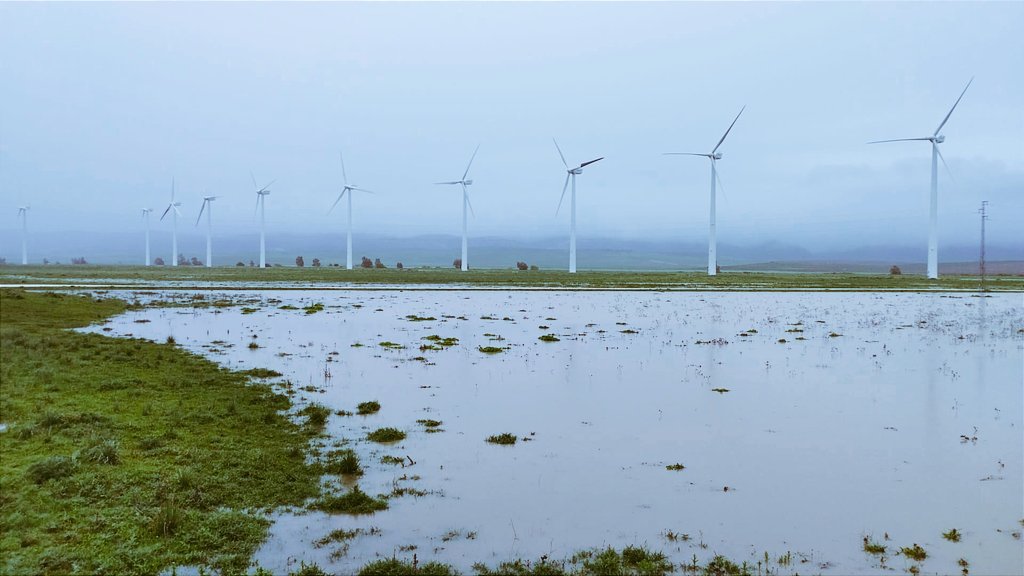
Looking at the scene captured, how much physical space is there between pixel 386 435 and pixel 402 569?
7.32 metres

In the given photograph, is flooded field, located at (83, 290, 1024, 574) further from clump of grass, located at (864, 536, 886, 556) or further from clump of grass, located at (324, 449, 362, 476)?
clump of grass, located at (324, 449, 362, 476)

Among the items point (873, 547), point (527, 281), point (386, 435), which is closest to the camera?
point (873, 547)

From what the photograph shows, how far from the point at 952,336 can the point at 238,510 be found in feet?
133

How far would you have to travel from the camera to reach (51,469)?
12008mm

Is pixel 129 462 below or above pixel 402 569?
above

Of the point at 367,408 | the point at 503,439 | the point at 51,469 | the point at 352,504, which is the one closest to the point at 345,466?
the point at 352,504

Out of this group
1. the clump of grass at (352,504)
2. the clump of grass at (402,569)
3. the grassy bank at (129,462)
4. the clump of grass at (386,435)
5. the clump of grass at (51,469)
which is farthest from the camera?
the clump of grass at (386,435)

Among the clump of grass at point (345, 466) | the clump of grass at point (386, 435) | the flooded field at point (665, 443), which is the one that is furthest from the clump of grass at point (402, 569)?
the clump of grass at point (386, 435)

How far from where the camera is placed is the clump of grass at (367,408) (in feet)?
62.6

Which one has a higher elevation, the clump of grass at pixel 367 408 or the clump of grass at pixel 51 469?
the clump of grass at pixel 51 469

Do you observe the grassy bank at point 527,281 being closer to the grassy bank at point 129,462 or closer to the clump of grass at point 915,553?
the grassy bank at point 129,462

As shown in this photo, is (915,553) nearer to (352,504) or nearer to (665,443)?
(665,443)

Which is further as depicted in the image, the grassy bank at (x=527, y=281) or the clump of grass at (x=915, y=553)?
the grassy bank at (x=527, y=281)

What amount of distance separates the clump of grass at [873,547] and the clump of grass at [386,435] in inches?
419
